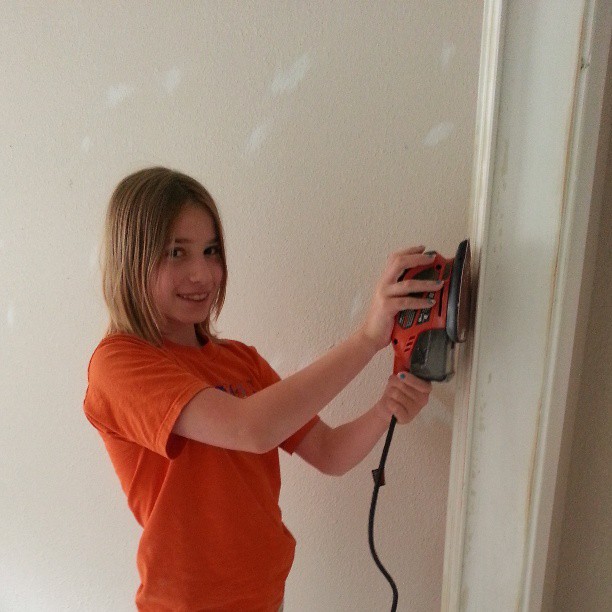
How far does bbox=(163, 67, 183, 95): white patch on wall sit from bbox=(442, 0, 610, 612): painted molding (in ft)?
1.79

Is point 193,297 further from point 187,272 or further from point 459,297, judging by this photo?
point 459,297

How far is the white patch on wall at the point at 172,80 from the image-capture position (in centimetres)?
87

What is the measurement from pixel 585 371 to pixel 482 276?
20 cm

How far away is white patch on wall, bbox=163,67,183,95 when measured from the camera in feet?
2.85

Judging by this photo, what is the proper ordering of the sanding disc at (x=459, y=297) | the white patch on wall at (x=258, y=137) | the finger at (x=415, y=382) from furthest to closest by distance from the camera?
1. the white patch on wall at (x=258, y=137)
2. the finger at (x=415, y=382)
3. the sanding disc at (x=459, y=297)

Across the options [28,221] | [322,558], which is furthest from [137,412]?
[28,221]

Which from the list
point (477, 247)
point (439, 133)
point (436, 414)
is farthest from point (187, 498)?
point (439, 133)

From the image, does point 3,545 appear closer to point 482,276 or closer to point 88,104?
point 88,104

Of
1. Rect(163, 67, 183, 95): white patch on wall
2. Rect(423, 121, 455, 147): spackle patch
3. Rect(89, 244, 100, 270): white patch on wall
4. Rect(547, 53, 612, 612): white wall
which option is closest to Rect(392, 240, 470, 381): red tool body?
Rect(547, 53, 612, 612): white wall

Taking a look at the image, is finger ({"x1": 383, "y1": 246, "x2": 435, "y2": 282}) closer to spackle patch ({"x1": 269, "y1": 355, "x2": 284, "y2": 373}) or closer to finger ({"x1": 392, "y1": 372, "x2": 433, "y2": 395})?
finger ({"x1": 392, "y1": 372, "x2": 433, "y2": 395})

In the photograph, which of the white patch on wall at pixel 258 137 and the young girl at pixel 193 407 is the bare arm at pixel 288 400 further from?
the white patch on wall at pixel 258 137

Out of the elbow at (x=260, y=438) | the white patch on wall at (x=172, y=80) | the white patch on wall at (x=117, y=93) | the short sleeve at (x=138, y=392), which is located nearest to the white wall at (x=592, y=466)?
the elbow at (x=260, y=438)

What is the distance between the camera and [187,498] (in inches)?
27.1

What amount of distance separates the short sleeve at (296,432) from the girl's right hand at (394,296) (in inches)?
9.3
